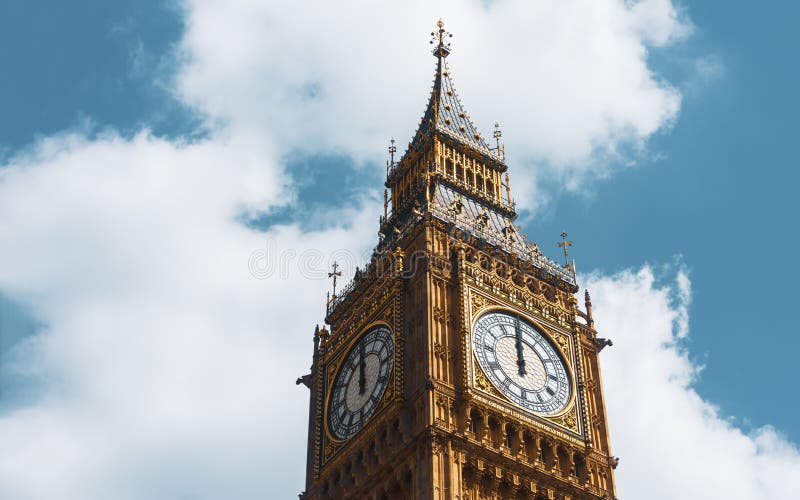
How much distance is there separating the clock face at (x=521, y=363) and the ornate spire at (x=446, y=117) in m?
18.2

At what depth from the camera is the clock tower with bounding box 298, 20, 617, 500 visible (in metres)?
67.0

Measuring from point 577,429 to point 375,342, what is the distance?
37.8 ft

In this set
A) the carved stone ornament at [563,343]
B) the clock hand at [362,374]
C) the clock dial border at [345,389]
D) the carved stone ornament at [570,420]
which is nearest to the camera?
the clock dial border at [345,389]

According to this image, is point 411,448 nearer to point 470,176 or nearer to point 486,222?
point 486,222

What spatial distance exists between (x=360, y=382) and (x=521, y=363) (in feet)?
27.9

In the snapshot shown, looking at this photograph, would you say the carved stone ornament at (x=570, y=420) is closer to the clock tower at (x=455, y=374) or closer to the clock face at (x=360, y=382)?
the clock tower at (x=455, y=374)

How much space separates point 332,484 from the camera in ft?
235

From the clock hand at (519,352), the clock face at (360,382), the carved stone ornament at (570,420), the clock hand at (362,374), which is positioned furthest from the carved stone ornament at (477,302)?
the carved stone ornament at (570,420)

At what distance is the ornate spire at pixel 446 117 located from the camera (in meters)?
88.9

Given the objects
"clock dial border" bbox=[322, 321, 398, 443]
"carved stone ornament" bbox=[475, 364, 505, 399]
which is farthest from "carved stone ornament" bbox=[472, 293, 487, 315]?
"clock dial border" bbox=[322, 321, 398, 443]

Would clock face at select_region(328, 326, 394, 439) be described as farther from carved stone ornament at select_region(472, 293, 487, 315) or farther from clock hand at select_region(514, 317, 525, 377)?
clock hand at select_region(514, 317, 525, 377)

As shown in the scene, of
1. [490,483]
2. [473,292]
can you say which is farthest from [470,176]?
[490,483]

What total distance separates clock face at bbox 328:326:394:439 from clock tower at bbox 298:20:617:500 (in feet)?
0.33

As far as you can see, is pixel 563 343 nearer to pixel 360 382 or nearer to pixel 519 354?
pixel 519 354
